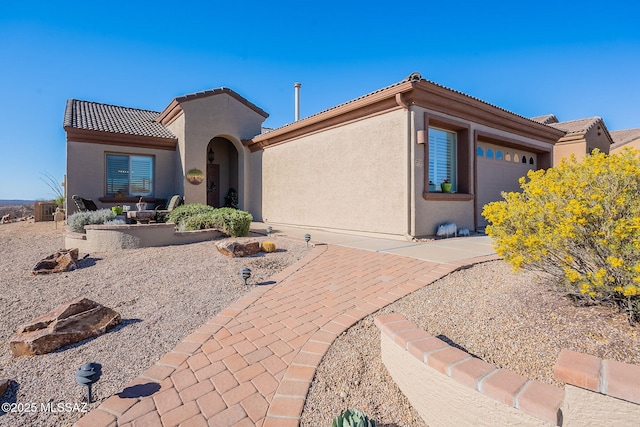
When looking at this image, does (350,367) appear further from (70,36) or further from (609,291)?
(70,36)

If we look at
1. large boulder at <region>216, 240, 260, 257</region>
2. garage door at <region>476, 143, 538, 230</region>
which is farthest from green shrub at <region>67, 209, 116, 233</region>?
garage door at <region>476, 143, 538, 230</region>

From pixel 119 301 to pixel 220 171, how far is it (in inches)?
474

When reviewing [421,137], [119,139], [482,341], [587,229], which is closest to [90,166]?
[119,139]

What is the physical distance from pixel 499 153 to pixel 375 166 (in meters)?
5.57

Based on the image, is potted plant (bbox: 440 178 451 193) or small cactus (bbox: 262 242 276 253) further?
potted plant (bbox: 440 178 451 193)

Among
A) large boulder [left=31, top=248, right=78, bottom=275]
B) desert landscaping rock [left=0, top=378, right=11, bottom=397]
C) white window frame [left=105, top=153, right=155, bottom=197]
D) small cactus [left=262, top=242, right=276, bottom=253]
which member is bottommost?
desert landscaping rock [left=0, top=378, right=11, bottom=397]

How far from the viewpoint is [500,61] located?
500 inches

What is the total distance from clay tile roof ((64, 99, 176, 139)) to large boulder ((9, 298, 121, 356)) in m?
11.0

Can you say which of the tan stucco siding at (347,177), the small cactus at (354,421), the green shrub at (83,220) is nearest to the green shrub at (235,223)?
the tan stucco siding at (347,177)

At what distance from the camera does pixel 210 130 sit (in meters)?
12.9

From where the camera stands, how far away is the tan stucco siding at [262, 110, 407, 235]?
25.2 ft

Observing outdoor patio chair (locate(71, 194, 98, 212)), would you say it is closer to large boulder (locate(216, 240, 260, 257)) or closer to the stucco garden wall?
the stucco garden wall

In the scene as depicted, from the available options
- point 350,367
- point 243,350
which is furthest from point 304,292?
point 350,367

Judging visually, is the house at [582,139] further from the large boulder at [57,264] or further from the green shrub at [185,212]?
the large boulder at [57,264]
